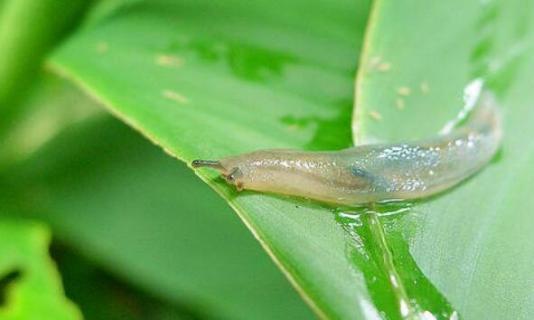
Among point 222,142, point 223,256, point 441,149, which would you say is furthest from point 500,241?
point 223,256

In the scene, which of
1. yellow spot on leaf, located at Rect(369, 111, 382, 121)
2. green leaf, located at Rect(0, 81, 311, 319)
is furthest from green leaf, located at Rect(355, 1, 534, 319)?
green leaf, located at Rect(0, 81, 311, 319)

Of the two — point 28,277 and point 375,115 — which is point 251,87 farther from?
point 28,277

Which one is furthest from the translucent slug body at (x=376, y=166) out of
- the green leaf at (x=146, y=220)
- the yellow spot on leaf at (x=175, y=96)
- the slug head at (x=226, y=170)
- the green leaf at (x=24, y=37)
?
the green leaf at (x=24, y=37)

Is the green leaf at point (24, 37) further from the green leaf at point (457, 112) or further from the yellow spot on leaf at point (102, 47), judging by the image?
the green leaf at point (457, 112)

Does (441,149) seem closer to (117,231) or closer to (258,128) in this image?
(258,128)

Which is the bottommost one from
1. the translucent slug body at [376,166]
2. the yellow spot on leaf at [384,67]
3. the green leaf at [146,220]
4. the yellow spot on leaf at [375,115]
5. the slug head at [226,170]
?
the green leaf at [146,220]

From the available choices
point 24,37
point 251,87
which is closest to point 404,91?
point 251,87

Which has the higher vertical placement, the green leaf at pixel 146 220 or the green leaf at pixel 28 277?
the green leaf at pixel 146 220

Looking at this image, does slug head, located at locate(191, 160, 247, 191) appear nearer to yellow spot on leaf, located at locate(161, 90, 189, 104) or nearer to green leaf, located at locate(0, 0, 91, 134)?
yellow spot on leaf, located at locate(161, 90, 189, 104)
